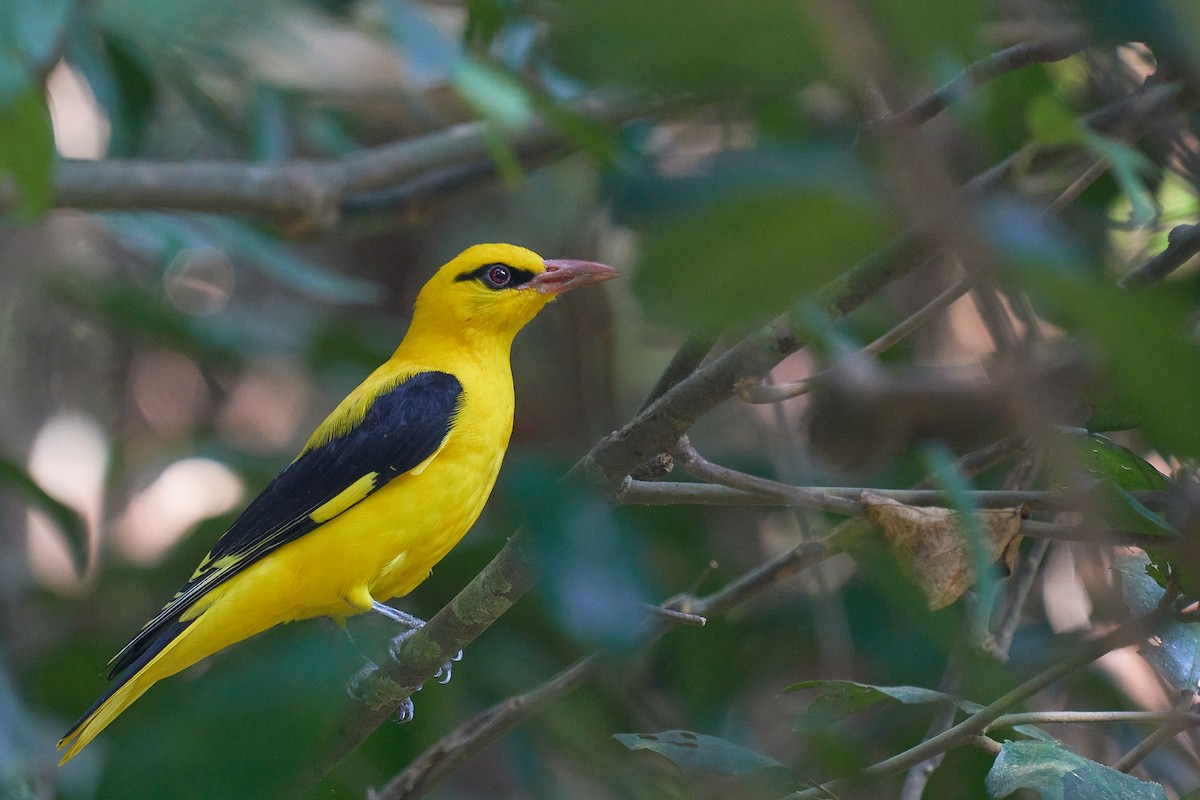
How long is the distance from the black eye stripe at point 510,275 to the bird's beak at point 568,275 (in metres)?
0.04

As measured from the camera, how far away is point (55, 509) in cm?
420

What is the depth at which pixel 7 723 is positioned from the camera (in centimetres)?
354

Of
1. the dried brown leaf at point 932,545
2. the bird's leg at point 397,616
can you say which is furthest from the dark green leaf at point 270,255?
the dried brown leaf at point 932,545

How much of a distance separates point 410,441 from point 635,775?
127 centimetres

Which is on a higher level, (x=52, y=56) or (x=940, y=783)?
(x=52, y=56)

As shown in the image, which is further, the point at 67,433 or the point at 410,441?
the point at 67,433

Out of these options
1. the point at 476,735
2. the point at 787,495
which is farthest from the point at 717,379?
the point at 476,735

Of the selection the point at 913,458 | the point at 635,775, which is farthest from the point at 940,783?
the point at 913,458

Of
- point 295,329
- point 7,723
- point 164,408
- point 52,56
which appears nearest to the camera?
point 7,723

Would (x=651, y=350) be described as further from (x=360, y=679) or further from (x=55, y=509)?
(x=360, y=679)

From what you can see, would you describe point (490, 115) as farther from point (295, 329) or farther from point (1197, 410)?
point (295, 329)

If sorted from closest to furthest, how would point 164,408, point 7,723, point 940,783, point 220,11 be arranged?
1. point 220,11
2. point 940,783
3. point 7,723
4. point 164,408

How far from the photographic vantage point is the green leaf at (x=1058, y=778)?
187 cm

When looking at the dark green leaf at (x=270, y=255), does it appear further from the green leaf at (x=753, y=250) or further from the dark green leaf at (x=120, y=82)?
the green leaf at (x=753, y=250)
